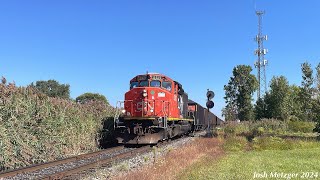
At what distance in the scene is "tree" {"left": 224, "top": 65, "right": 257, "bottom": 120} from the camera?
2446 inches

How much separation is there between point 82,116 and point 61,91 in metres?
28.6

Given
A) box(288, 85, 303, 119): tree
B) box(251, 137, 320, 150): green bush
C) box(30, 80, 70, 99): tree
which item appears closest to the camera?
box(251, 137, 320, 150): green bush

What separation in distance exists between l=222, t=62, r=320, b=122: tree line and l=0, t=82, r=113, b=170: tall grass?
46.5 feet

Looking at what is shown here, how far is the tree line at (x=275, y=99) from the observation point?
3038 centimetres

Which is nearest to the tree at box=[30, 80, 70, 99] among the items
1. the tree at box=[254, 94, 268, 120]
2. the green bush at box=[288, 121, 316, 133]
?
the tree at box=[254, 94, 268, 120]

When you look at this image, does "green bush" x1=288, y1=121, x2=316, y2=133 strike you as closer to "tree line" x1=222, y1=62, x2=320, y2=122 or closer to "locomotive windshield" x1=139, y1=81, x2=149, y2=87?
"tree line" x1=222, y1=62, x2=320, y2=122

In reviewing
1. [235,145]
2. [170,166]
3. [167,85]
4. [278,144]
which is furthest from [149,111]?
[170,166]

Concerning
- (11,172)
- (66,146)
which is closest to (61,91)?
(66,146)

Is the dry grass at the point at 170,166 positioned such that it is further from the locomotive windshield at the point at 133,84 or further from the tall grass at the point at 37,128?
the locomotive windshield at the point at 133,84

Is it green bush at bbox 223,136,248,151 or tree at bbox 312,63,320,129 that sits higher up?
tree at bbox 312,63,320,129

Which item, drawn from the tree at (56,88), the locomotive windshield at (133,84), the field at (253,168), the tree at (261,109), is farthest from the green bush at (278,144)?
the tree at (56,88)

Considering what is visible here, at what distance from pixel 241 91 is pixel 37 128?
54588mm

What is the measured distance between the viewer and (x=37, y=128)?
1380 centimetres

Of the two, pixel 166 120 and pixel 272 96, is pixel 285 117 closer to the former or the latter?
pixel 272 96
